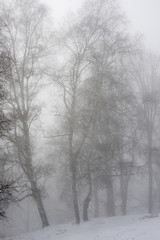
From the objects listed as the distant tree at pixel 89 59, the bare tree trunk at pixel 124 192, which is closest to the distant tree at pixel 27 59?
the distant tree at pixel 89 59

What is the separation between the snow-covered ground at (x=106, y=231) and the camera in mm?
11320

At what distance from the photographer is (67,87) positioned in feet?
58.7

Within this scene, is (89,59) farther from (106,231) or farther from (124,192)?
(124,192)

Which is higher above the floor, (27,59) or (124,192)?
(27,59)

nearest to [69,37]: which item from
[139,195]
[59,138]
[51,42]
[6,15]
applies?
[51,42]

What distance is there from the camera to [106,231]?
13.7 metres

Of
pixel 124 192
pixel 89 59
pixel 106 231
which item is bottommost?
pixel 124 192

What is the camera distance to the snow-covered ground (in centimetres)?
1132

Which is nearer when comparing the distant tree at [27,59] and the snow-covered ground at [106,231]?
the snow-covered ground at [106,231]

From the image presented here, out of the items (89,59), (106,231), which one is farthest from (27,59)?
(106,231)

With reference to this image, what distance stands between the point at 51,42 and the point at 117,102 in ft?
16.6

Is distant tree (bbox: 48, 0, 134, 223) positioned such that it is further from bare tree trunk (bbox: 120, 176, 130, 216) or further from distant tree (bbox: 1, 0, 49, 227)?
bare tree trunk (bbox: 120, 176, 130, 216)

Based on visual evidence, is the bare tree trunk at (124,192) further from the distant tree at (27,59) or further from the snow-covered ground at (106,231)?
the distant tree at (27,59)

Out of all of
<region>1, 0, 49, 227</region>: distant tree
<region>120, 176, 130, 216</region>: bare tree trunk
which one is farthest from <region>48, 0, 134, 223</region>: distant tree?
<region>120, 176, 130, 216</region>: bare tree trunk
